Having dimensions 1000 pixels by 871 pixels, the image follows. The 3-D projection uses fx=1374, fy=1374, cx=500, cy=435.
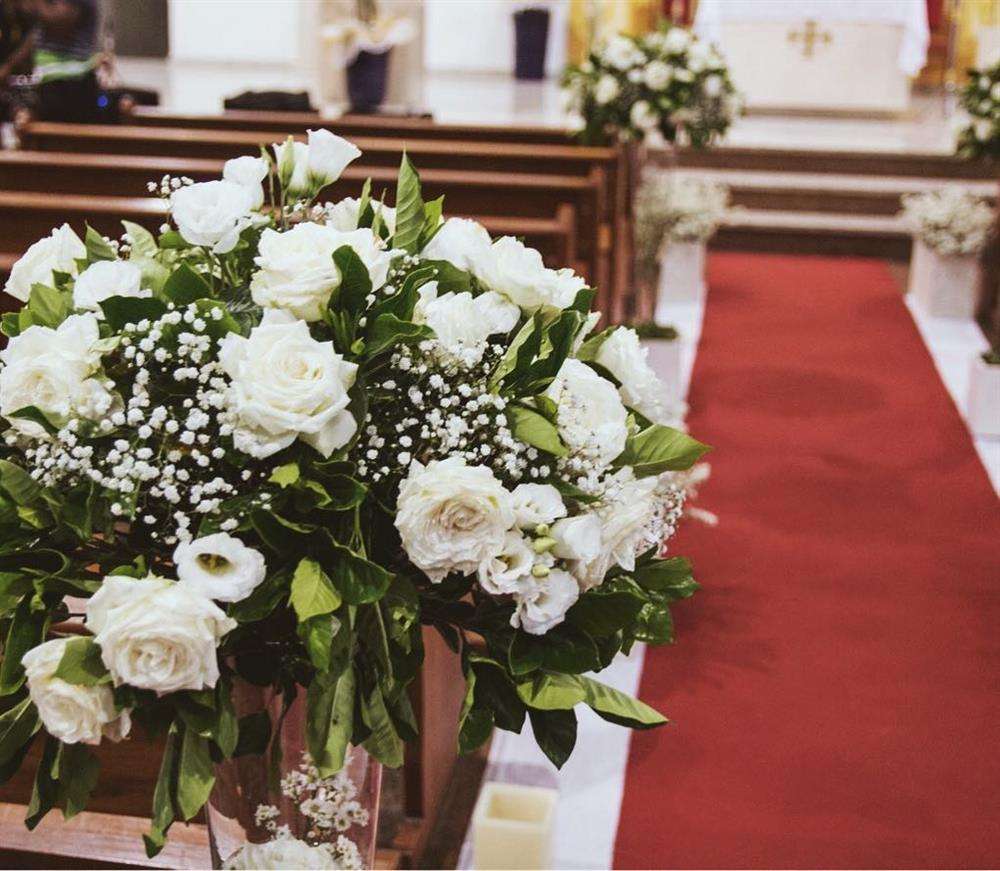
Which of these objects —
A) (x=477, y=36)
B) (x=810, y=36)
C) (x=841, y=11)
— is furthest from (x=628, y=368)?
(x=477, y=36)

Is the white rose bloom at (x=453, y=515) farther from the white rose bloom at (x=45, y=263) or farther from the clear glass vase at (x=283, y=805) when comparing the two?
the white rose bloom at (x=45, y=263)

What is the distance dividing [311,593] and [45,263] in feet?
1.55

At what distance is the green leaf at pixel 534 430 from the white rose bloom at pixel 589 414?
0.05ft

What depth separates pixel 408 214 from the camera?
133 cm

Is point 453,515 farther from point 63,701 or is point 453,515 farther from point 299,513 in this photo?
point 63,701

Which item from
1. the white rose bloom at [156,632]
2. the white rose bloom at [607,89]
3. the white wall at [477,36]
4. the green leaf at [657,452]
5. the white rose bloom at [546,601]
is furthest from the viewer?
the white wall at [477,36]

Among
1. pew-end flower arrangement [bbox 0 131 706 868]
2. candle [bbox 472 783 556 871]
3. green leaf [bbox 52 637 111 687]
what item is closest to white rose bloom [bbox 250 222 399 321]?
pew-end flower arrangement [bbox 0 131 706 868]

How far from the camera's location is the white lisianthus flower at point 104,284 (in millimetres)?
1216

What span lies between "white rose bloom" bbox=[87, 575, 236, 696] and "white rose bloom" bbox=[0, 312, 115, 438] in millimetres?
176

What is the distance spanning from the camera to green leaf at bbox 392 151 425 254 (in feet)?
4.32

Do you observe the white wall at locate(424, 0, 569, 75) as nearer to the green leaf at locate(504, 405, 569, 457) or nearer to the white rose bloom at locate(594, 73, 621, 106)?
the white rose bloom at locate(594, 73, 621, 106)

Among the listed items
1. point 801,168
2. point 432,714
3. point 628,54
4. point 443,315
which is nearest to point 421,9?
point 801,168

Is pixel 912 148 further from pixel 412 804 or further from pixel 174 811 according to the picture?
pixel 174 811

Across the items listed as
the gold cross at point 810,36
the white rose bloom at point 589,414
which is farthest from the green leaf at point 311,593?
the gold cross at point 810,36
